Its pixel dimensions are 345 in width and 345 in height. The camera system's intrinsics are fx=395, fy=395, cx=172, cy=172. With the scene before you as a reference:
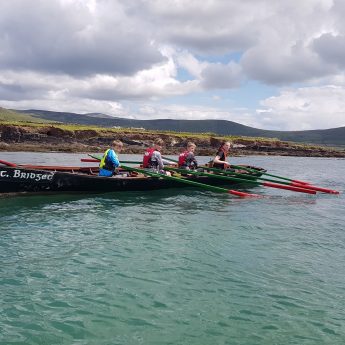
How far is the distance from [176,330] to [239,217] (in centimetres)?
887

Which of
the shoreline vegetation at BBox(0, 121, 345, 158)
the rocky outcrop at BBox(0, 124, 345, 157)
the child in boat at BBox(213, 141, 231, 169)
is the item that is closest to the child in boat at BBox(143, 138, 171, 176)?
the child in boat at BBox(213, 141, 231, 169)

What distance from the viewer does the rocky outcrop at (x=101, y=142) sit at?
2697 inches

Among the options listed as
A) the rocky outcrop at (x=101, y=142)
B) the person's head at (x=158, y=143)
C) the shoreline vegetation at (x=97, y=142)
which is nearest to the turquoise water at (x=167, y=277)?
the person's head at (x=158, y=143)

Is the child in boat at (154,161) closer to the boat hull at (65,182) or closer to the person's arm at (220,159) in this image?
the boat hull at (65,182)

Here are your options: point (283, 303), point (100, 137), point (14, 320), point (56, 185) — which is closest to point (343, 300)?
point (283, 303)

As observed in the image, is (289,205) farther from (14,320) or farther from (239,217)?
(14,320)

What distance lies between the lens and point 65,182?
54.4 ft

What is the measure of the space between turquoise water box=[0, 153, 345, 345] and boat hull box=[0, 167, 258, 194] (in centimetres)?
132

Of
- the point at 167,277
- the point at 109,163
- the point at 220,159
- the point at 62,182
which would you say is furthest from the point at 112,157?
the point at 167,277

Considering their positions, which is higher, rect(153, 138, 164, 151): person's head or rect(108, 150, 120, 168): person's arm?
rect(153, 138, 164, 151): person's head

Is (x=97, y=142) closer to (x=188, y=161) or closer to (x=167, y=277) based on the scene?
(x=188, y=161)

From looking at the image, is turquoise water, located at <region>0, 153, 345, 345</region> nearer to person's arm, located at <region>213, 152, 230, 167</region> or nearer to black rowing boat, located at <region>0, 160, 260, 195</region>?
black rowing boat, located at <region>0, 160, 260, 195</region>

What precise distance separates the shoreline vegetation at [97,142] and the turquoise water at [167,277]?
52.5 m

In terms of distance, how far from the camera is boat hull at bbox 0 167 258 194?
15.5 m
